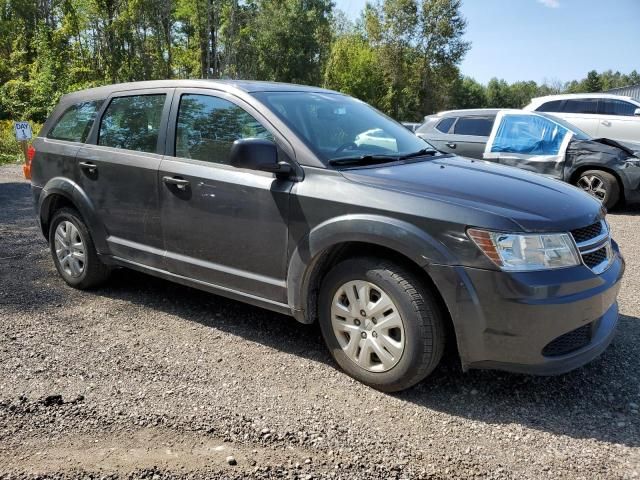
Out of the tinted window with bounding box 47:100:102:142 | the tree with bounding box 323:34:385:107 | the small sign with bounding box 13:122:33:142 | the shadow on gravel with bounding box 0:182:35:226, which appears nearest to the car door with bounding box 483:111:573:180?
the tinted window with bounding box 47:100:102:142

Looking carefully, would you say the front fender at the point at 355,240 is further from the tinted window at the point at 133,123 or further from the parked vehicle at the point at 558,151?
the parked vehicle at the point at 558,151

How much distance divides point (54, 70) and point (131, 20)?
1106 centimetres

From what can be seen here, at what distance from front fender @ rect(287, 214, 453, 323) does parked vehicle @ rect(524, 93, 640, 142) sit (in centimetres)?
964

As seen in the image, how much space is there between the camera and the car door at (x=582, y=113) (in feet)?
38.9

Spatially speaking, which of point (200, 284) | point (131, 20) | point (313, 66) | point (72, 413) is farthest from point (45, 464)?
point (313, 66)

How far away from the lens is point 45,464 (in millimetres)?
2527

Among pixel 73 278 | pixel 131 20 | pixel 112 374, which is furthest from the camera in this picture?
pixel 131 20

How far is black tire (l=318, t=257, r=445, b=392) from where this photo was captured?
2.96 meters

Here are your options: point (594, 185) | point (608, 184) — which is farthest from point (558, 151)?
point (608, 184)

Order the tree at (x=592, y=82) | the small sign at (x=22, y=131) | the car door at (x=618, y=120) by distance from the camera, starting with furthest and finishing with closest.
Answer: the tree at (x=592, y=82), the small sign at (x=22, y=131), the car door at (x=618, y=120)

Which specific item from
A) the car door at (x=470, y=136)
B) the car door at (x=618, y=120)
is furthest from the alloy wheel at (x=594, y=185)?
the car door at (x=618, y=120)

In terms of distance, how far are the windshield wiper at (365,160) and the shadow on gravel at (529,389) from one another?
1283mm

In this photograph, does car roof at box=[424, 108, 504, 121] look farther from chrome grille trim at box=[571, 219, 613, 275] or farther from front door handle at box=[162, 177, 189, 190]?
front door handle at box=[162, 177, 189, 190]

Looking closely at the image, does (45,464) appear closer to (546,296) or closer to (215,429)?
(215,429)
